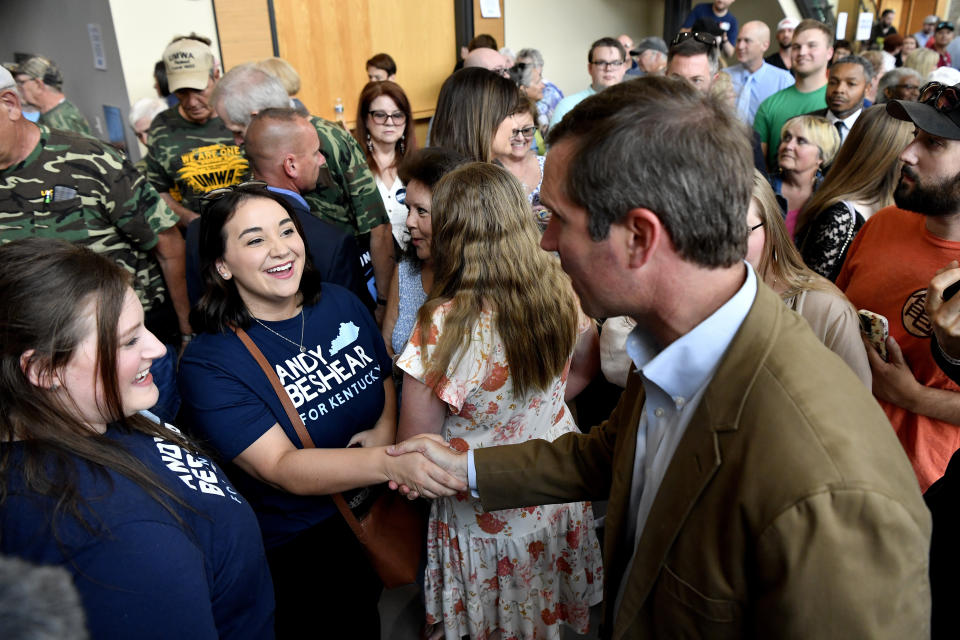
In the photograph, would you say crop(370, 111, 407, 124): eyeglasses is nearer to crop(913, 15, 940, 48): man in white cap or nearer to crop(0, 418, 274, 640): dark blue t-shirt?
crop(0, 418, 274, 640): dark blue t-shirt

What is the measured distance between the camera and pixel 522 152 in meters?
3.27

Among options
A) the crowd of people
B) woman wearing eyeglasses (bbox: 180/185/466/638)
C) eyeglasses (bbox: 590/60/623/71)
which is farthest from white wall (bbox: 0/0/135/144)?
woman wearing eyeglasses (bbox: 180/185/466/638)

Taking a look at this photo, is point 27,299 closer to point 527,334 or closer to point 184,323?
point 527,334

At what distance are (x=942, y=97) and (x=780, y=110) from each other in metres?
3.26

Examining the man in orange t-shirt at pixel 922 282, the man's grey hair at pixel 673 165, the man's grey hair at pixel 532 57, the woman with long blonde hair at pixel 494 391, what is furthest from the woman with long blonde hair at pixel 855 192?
the man's grey hair at pixel 532 57

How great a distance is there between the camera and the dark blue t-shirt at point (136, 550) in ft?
3.11

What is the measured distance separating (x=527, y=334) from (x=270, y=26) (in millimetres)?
5154

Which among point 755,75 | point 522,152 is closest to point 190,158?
point 522,152

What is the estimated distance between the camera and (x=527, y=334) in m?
1.77

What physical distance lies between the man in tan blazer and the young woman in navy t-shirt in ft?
2.50

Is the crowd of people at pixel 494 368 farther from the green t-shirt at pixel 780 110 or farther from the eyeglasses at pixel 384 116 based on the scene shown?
the green t-shirt at pixel 780 110

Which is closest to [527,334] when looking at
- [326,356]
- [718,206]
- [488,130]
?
[326,356]

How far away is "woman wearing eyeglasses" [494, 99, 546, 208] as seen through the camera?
3182 mm

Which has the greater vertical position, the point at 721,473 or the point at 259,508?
the point at 721,473
